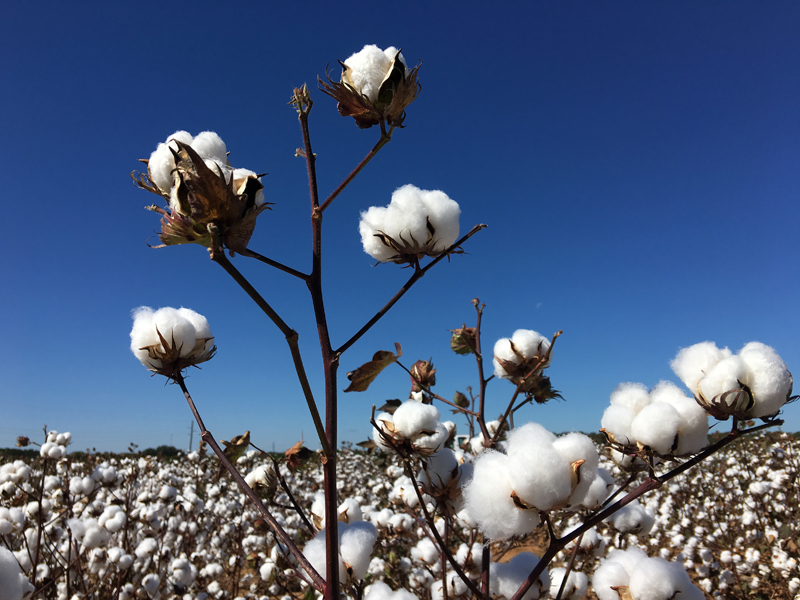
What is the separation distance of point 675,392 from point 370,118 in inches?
38.1

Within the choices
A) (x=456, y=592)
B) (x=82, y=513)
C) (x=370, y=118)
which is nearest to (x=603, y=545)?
(x=456, y=592)

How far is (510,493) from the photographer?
858 millimetres

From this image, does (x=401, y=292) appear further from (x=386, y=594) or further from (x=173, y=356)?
(x=386, y=594)

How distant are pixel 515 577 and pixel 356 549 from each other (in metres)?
0.63

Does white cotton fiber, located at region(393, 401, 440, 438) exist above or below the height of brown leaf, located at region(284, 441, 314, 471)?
above

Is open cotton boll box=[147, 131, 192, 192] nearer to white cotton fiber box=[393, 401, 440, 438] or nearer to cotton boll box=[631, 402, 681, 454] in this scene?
white cotton fiber box=[393, 401, 440, 438]

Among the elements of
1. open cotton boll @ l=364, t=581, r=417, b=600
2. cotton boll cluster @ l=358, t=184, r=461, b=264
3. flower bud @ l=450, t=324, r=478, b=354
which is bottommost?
open cotton boll @ l=364, t=581, r=417, b=600

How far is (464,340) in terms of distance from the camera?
2059 mm

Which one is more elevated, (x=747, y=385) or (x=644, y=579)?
(x=747, y=385)

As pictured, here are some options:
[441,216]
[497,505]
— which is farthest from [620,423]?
[441,216]

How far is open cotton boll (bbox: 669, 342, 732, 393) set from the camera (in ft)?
3.19

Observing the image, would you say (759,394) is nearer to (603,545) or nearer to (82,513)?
(603,545)

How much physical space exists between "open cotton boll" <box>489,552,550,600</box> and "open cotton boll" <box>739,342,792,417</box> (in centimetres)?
79

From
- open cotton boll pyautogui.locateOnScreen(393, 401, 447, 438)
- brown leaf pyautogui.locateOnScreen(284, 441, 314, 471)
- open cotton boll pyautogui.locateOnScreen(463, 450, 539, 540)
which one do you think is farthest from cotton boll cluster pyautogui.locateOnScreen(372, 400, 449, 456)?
open cotton boll pyautogui.locateOnScreen(463, 450, 539, 540)
